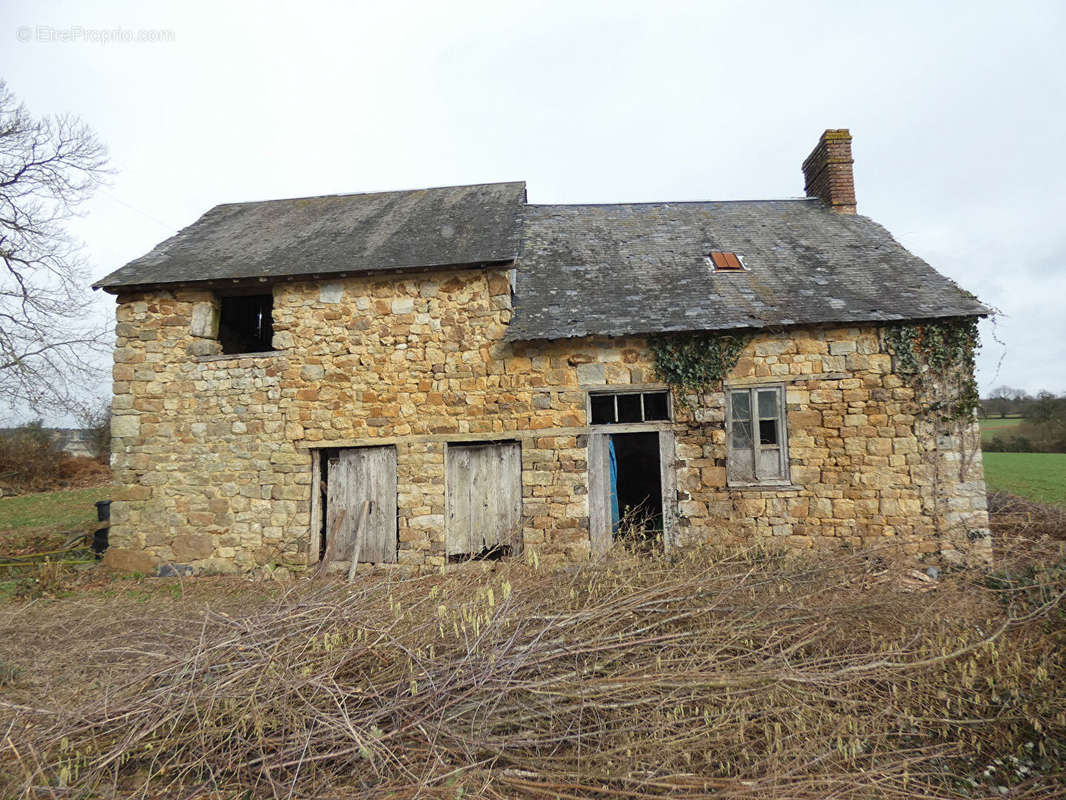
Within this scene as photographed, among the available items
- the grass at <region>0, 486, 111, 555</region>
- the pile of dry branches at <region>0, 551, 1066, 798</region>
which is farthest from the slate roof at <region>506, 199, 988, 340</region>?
the grass at <region>0, 486, 111, 555</region>

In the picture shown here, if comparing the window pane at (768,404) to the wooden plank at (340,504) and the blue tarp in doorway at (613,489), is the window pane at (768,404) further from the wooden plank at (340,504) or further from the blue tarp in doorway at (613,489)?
the wooden plank at (340,504)

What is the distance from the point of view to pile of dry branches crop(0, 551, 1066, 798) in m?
3.16

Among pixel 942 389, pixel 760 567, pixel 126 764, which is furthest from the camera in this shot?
pixel 942 389

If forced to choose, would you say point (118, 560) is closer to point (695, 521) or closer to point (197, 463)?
point (197, 463)

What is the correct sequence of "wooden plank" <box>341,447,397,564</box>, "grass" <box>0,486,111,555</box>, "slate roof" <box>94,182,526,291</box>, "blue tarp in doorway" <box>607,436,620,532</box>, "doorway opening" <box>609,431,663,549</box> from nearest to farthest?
"blue tarp in doorway" <box>607,436,620,532</box> < "wooden plank" <box>341,447,397,564</box> < "slate roof" <box>94,182,526,291</box> < "doorway opening" <box>609,431,663,549</box> < "grass" <box>0,486,111,555</box>

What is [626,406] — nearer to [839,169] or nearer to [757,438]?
[757,438]

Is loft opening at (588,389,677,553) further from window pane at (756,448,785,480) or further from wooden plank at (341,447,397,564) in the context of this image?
wooden plank at (341,447,397,564)

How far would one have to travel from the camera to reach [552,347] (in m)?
8.27

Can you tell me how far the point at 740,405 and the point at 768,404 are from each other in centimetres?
40

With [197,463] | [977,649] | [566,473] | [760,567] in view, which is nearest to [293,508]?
[197,463]

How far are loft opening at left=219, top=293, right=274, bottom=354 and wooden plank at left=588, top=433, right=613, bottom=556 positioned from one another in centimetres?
613

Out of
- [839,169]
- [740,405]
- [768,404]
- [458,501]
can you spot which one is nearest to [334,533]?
[458,501]

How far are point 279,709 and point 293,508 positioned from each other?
5372 mm

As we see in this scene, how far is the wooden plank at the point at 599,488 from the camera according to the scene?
8.16 meters
